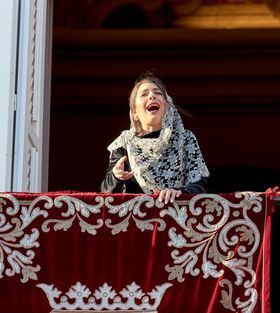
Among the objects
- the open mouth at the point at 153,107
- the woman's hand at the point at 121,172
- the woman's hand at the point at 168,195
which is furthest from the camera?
the open mouth at the point at 153,107

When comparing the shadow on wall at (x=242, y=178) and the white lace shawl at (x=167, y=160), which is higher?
the shadow on wall at (x=242, y=178)

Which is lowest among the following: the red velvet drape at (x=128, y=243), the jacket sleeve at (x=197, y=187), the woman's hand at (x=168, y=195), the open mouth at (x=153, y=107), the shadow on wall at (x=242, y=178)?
the red velvet drape at (x=128, y=243)

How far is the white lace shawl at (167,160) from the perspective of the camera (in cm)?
509

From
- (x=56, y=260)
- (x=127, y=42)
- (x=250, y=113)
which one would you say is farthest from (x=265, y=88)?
(x=56, y=260)

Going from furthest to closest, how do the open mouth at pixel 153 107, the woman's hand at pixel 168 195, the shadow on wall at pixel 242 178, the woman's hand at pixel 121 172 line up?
the shadow on wall at pixel 242 178
the open mouth at pixel 153 107
the woman's hand at pixel 121 172
the woman's hand at pixel 168 195

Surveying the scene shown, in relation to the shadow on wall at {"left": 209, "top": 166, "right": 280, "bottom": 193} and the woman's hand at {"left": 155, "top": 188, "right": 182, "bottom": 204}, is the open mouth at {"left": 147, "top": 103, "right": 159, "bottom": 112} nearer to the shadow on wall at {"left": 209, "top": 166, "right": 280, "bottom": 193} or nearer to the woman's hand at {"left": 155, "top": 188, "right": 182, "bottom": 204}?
the woman's hand at {"left": 155, "top": 188, "right": 182, "bottom": 204}

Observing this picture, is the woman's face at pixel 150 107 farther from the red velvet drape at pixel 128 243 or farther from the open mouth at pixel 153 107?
the red velvet drape at pixel 128 243

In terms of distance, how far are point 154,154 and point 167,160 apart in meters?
0.07

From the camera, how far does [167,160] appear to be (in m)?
5.13

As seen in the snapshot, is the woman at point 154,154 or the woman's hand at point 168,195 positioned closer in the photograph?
the woman's hand at point 168,195

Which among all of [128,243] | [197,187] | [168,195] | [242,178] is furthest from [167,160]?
[242,178]

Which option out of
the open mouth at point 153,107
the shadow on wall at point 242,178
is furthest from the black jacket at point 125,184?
the shadow on wall at point 242,178

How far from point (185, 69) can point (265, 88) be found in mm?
660

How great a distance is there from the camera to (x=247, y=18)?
356 inches
